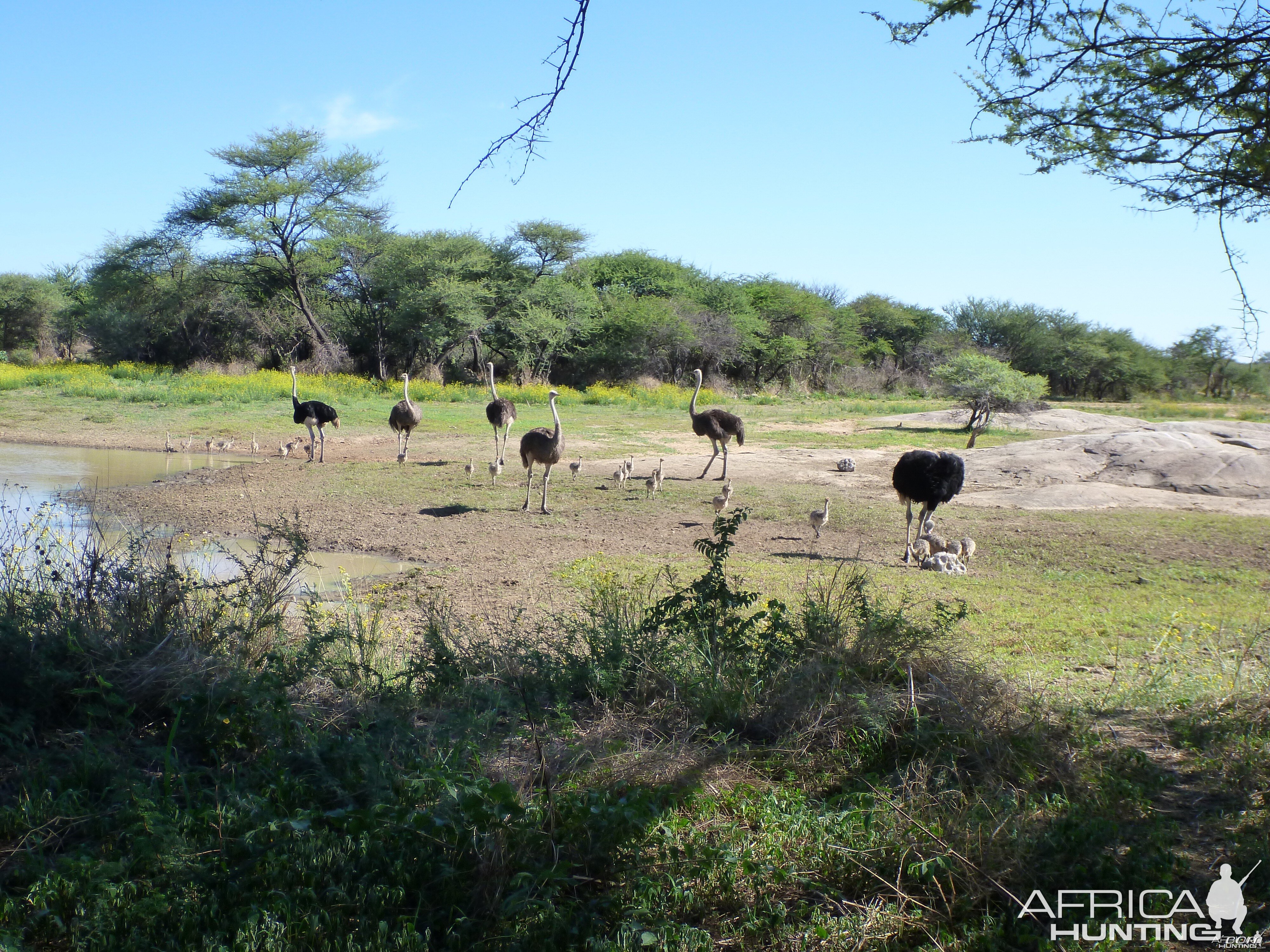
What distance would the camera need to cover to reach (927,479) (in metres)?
11.0

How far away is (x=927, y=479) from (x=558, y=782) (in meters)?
8.40

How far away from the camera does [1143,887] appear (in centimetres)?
315

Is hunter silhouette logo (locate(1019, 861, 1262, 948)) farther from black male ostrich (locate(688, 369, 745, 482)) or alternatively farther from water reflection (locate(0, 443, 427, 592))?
black male ostrich (locate(688, 369, 745, 482))

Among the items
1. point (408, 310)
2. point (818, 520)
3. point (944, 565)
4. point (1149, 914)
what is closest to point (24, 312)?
point (408, 310)

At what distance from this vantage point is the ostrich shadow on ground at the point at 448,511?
12.8 meters

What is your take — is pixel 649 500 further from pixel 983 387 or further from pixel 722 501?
pixel 983 387

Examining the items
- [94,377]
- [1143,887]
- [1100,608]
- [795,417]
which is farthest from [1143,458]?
[94,377]

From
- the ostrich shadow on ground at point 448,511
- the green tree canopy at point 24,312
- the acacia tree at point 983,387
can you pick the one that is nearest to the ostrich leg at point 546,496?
the ostrich shadow on ground at point 448,511

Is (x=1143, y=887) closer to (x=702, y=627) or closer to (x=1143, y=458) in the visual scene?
(x=702, y=627)

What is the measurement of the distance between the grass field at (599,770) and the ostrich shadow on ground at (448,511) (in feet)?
19.4

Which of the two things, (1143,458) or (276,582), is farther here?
(1143,458)

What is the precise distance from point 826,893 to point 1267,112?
4220 mm

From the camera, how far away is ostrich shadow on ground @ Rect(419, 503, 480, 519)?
12844mm

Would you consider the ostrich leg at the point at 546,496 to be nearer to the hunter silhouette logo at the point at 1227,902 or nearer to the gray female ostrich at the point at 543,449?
the gray female ostrich at the point at 543,449
